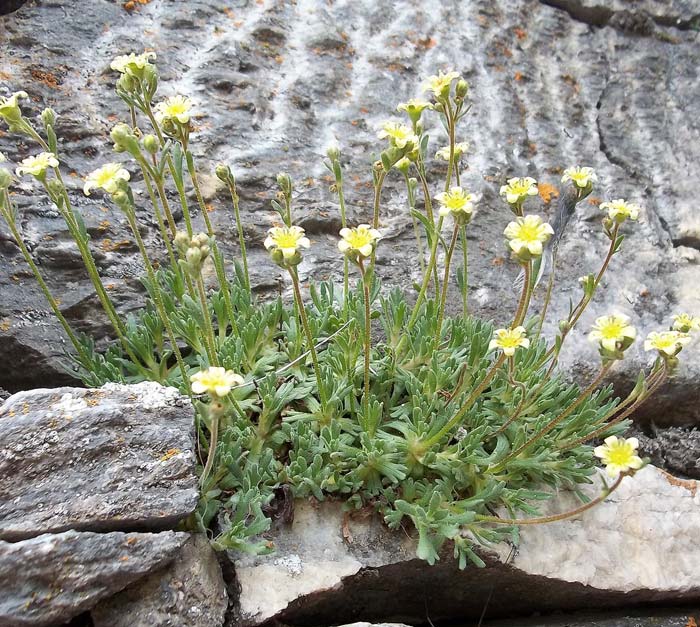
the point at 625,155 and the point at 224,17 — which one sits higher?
the point at 224,17

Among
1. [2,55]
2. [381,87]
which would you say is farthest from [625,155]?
[2,55]

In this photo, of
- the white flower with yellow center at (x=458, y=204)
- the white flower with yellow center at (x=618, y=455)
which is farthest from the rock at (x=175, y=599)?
the white flower with yellow center at (x=458, y=204)

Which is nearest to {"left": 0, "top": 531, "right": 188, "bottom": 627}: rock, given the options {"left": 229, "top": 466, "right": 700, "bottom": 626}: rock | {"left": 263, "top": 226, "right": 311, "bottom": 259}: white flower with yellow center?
{"left": 229, "top": 466, "right": 700, "bottom": 626}: rock

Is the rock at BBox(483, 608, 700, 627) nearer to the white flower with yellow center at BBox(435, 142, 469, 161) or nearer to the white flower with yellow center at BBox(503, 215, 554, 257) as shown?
the white flower with yellow center at BBox(503, 215, 554, 257)

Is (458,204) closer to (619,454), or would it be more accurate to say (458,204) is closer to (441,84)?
(441,84)

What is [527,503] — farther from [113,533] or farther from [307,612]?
[113,533]

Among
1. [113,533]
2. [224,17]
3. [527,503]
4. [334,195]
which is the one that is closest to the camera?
[113,533]

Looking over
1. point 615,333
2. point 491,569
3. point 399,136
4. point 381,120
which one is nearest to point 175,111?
point 399,136
